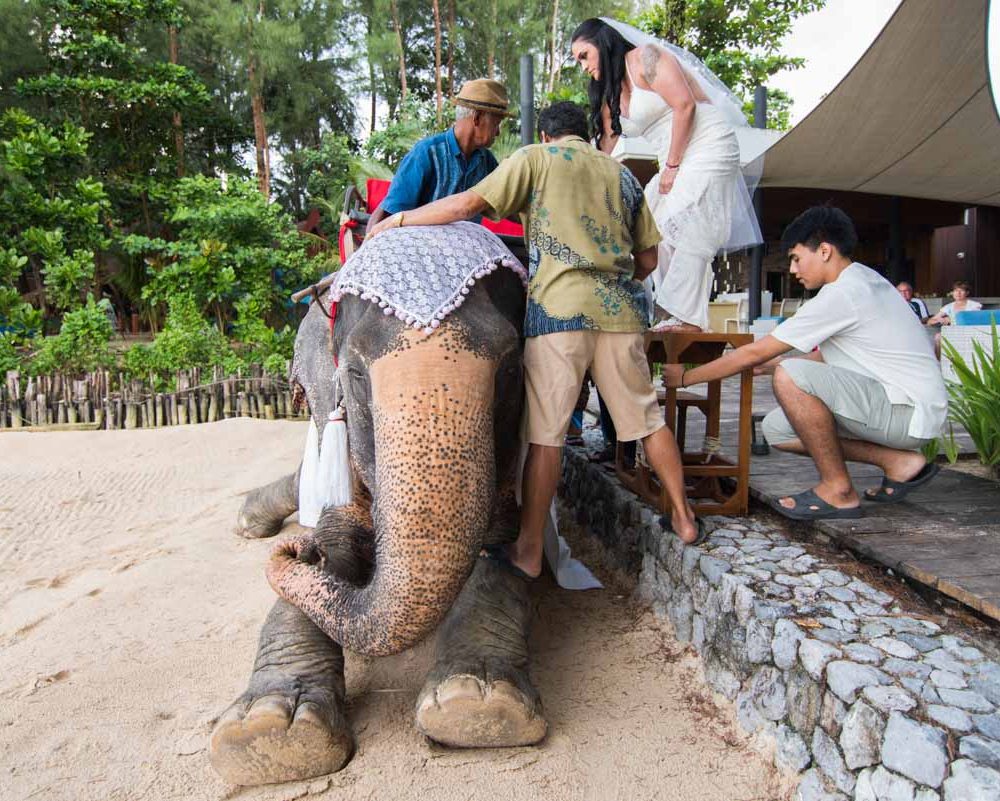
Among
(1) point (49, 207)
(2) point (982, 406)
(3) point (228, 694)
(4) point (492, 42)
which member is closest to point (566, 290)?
(3) point (228, 694)

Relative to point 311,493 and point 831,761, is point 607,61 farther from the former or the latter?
point 831,761

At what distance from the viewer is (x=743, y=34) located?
14.4 metres

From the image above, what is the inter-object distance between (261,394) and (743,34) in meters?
11.9

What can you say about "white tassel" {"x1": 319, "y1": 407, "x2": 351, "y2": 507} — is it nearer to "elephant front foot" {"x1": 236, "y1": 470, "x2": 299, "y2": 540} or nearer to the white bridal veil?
the white bridal veil

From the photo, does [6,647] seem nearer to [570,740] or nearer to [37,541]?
[37,541]

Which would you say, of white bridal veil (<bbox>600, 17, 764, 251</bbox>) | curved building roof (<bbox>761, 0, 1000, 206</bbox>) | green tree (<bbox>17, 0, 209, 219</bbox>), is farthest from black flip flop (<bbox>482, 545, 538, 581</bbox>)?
green tree (<bbox>17, 0, 209, 219</bbox>)

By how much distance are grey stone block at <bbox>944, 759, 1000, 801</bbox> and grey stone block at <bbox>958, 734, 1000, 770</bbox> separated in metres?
0.02

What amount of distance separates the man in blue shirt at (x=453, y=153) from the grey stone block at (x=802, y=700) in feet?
6.56

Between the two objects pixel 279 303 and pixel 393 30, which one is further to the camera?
pixel 393 30

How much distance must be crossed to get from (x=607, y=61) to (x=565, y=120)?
0.76m

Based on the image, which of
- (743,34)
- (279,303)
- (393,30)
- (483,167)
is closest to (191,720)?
(483,167)

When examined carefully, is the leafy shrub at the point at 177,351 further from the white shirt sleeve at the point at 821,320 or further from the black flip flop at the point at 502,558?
the white shirt sleeve at the point at 821,320

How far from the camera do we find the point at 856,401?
2.78 meters

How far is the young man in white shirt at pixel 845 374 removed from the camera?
8.95ft
